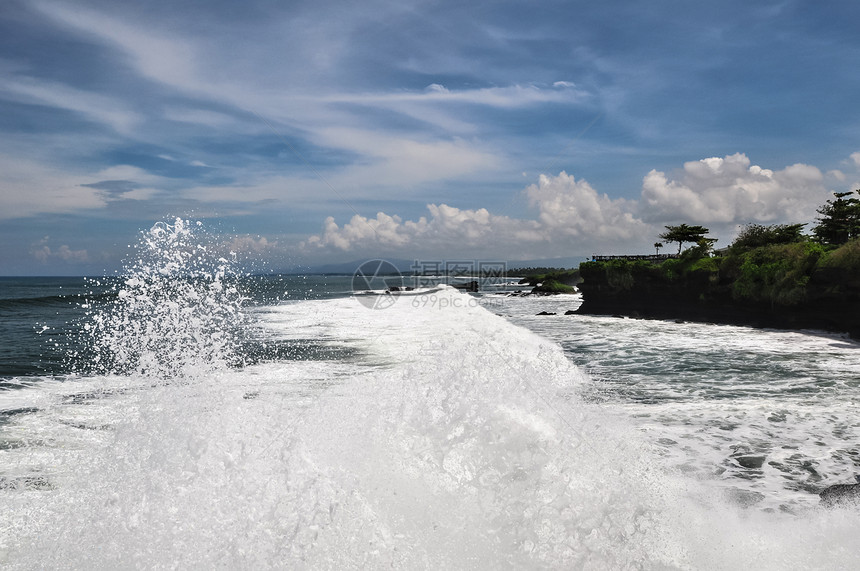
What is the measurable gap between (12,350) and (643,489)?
23058 millimetres

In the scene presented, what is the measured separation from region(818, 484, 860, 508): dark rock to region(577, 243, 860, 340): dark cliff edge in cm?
1812

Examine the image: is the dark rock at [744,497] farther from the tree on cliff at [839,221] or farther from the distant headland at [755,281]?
the tree on cliff at [839,221]

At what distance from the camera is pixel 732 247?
33000 millimetres

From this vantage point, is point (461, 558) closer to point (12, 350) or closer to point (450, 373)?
point (450, 373)

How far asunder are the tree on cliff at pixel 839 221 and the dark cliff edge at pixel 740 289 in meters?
14.3

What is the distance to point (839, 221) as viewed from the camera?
38906 millimetres

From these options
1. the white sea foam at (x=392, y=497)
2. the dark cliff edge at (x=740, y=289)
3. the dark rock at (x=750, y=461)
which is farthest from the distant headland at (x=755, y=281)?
the white sea foam at (x=392, y=497)

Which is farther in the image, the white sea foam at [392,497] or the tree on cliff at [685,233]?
the tree on cliff at [685,233]

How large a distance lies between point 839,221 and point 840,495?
4308cm

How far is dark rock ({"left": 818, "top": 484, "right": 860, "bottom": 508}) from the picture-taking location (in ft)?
18.6

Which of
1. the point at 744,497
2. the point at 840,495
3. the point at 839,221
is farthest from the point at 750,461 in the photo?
the point at 839,221

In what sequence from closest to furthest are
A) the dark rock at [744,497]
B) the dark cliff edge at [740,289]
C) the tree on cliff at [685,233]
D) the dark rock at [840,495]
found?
the dark rock at [840,495] → the dark rock at [744,497] → the dark cliff edge at [740,289] → the tree on cliff at [685,233]

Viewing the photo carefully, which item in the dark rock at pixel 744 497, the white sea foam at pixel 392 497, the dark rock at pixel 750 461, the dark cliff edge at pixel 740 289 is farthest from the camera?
the dark cliff edge at pixel 740 289

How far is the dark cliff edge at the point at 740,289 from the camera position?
22625 mm
